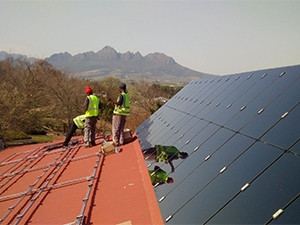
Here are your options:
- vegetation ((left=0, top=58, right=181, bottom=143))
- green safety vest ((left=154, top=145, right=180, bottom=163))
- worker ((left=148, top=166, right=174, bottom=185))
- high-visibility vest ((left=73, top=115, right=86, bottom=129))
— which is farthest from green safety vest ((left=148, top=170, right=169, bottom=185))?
vegetation ((left=0, top=58, right=181, bottom=143))

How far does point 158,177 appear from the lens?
17.6 ft

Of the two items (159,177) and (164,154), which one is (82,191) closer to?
(159,177)

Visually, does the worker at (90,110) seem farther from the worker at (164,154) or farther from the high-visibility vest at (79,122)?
the worker at (164,154)

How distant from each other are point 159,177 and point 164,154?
4.09ft

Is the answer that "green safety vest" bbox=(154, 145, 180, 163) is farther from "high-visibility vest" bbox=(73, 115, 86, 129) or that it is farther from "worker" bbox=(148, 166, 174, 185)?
"high-visibility vest" bbox=(73, 115, 86, 129)

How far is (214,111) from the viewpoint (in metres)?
7.40

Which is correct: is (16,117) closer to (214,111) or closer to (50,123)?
(50,123)

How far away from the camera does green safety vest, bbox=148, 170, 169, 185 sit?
5146 millimetres

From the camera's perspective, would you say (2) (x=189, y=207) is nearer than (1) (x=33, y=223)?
Yes

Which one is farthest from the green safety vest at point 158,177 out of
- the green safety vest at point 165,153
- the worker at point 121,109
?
the worker at point 121,109

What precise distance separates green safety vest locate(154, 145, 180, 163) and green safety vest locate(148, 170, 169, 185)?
48cm

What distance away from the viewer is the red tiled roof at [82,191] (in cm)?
484

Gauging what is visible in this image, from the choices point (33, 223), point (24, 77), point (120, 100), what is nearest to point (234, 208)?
point (33, 223)

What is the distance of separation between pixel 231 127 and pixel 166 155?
182cm
